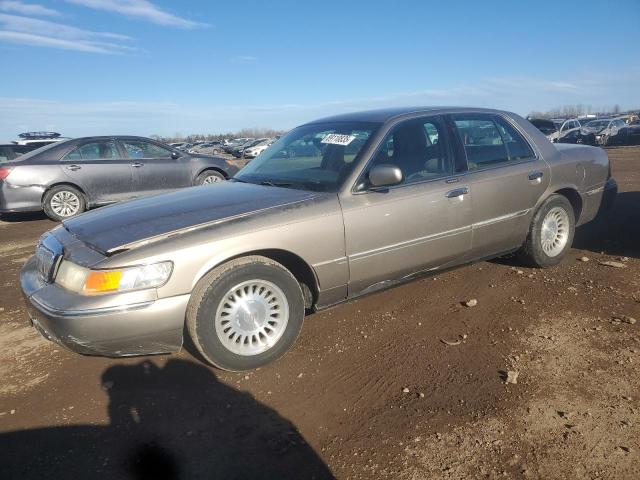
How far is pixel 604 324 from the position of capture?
11.1 feet

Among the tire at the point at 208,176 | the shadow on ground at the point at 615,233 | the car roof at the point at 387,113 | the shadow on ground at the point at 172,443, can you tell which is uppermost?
the car roof at the point at 387,113

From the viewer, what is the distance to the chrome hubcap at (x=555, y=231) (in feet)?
14.7

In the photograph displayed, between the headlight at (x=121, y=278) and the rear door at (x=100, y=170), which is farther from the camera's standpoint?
the rear door at (x=100, y=170)

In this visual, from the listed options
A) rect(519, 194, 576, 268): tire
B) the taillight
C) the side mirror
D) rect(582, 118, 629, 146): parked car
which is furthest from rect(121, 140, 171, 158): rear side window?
rect(582, 118, 629, 146): parked car

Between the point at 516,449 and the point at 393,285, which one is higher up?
the point at 393,285

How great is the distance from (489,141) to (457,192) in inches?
31.1

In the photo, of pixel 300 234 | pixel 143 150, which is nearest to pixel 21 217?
pixel 143 150

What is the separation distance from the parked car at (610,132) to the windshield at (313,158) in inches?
956

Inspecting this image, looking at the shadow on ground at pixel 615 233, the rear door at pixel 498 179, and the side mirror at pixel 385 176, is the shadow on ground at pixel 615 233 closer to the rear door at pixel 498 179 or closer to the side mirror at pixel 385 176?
the rear door at pixel 498 179

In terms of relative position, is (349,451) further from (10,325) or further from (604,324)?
Result: (10,325)

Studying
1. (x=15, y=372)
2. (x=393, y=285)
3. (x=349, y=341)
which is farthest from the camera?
(x=393, y=285)

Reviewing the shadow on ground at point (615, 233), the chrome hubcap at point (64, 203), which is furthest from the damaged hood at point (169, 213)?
the chrome hubcap at point (64, 203)

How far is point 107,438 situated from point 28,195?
7163mm

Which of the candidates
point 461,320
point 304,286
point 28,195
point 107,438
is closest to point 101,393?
point 107,438
